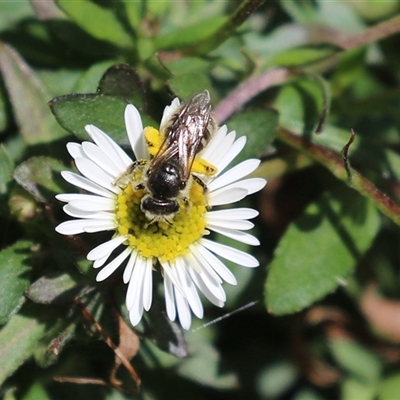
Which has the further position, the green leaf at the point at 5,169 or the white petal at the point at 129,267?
the green leaf at the point at 5,169

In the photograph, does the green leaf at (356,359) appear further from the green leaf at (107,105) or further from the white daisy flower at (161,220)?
the green leaf at (107,105)

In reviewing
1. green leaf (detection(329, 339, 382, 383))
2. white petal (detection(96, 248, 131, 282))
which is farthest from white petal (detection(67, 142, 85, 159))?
green leaf (detection(329, 339, 382, 383))

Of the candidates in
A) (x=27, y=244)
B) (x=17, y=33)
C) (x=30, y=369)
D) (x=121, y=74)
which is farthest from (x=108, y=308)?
(x=17, y=33)

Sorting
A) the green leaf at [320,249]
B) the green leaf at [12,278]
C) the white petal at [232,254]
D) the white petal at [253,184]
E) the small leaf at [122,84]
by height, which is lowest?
the green leaf at [320,249]

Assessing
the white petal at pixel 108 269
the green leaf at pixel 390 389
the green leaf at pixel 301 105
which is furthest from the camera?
the green leaf at pixel 390 389

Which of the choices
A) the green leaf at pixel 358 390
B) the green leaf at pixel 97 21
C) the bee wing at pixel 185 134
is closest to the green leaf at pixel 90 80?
the green leaf at pixel 97 21

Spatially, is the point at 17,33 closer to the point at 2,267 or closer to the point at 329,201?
the point at 2,267

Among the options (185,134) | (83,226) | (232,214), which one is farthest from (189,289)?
(185,134)
